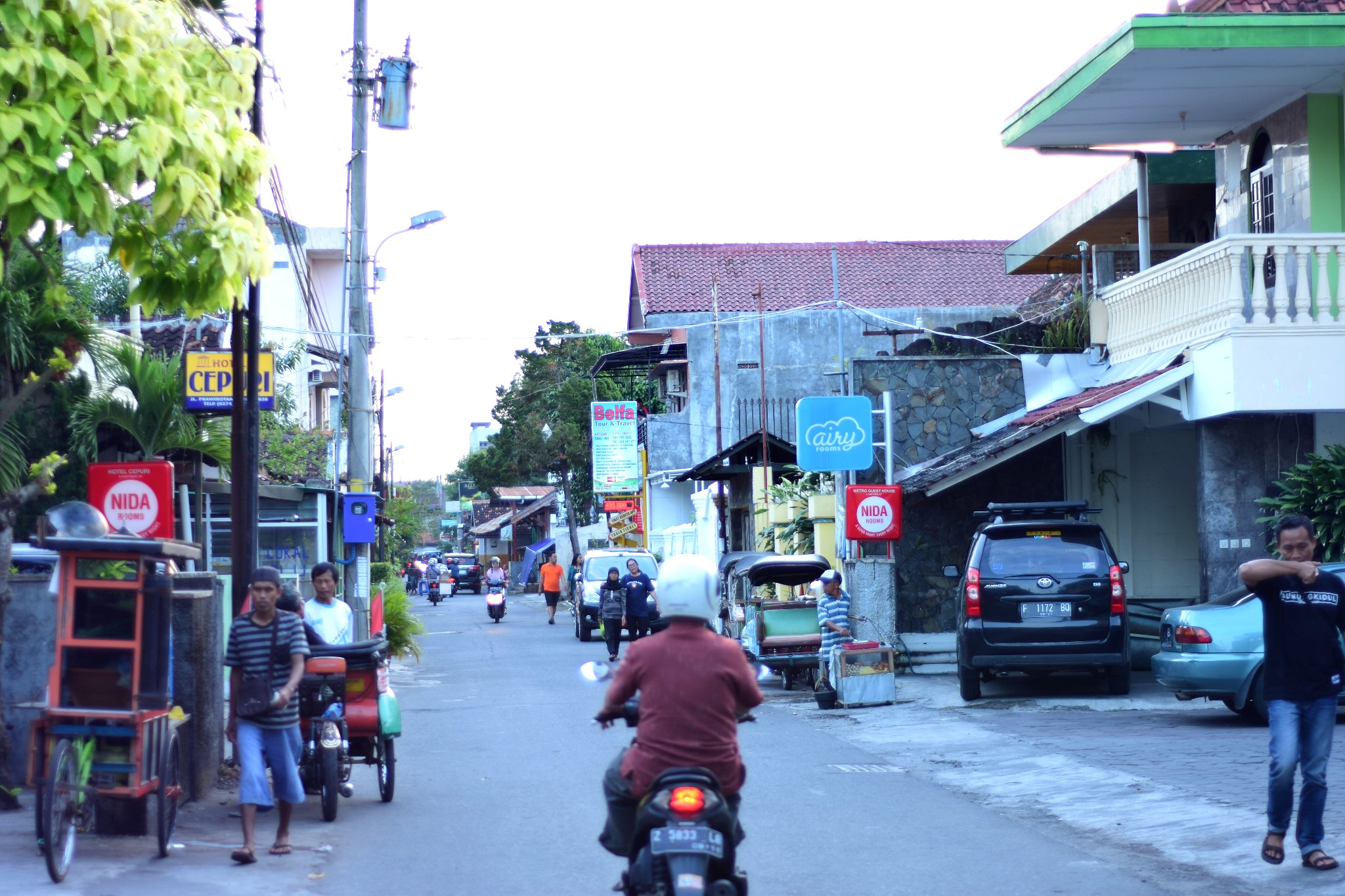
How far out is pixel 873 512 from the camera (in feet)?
64.0

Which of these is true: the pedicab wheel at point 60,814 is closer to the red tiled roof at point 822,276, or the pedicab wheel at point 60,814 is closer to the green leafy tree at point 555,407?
the red tiled roof at point 822,276

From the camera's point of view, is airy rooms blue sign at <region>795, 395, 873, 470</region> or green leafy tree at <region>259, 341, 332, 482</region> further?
green leafy tree at <region>259, 341, 332, 482</region>

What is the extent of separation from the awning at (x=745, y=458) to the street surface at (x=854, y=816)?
14.5 metres

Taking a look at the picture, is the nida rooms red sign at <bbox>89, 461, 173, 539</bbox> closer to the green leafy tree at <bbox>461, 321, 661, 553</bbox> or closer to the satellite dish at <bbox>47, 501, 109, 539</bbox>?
the satellite dish at <bbox>47, 501, 109, 539</bbox>

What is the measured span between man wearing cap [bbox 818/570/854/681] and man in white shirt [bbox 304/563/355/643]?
7.36 metres

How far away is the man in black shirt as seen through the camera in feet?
25.5

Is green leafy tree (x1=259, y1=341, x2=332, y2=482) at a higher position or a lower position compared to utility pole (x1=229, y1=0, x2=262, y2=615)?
higher

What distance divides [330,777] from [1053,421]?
419 inches

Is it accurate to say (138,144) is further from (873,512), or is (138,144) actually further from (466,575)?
(466,575)

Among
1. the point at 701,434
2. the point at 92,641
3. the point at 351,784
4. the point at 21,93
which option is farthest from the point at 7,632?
the point at 701,434

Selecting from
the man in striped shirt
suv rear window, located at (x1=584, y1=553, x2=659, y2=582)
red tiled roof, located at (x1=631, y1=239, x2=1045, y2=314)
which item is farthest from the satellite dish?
red tiled roof, located at (x1=631, y1=239, x2=1045, y2=314)

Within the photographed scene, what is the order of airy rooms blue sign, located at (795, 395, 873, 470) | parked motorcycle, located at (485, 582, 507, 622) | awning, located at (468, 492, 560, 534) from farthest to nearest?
awning, located at (468, 492, 560, 534) < parked motorcycle, located at (485, 582, 507, 622) < airy rooms blue sign, located at (795, 395, 873, 470)

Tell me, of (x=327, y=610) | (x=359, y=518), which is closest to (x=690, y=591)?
(x=327, y=610)

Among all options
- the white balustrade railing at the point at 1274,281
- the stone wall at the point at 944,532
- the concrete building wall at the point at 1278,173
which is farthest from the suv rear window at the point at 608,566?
the white balustrade railing at the point at 1274,281
